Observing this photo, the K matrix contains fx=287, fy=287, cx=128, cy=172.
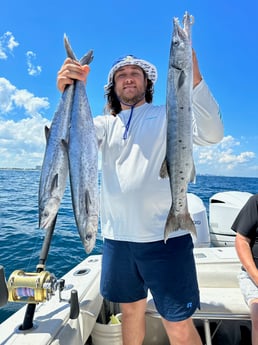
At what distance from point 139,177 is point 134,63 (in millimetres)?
894

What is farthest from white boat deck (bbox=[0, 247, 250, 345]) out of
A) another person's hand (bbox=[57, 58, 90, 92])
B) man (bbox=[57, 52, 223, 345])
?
another person's hand (bbox=[57, 58, 90, 92])

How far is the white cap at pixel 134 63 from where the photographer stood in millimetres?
2188

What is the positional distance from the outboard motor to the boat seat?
6.34ft

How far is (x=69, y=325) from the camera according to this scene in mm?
2137

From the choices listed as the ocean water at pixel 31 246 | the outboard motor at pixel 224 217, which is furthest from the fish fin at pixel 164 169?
the outboard motor at pixel 224 217

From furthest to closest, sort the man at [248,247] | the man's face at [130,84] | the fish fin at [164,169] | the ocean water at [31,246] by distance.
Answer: the ocean water at [31,246]
the man at [248,247]
the man's face at [130,84]
the fish fin at [164,169]

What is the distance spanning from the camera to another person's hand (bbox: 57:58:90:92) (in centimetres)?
168

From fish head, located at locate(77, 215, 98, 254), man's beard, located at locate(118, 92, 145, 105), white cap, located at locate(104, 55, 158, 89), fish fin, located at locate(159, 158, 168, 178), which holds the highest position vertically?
white cap, located at locate(104, 55, 158, 89)

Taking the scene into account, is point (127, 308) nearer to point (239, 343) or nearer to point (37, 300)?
point (37, 300)

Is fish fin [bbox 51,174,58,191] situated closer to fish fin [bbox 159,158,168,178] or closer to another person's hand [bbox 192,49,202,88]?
fish fin [bbox 159,158,168,178]

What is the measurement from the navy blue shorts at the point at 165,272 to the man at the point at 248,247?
795 mm

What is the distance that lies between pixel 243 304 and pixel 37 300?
1883 mm

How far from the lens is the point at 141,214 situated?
1971 millimetres

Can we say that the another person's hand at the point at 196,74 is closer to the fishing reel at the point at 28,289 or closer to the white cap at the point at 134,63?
the white cap at the point at 134,63
